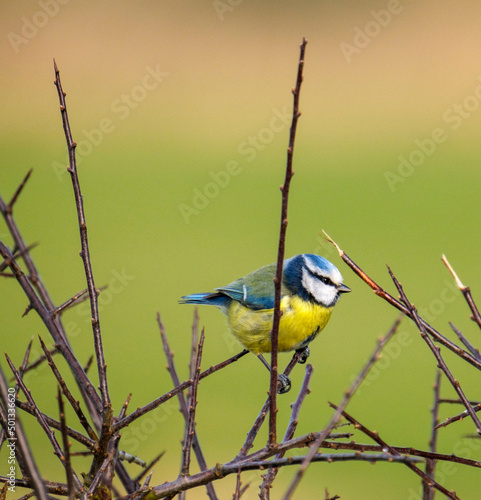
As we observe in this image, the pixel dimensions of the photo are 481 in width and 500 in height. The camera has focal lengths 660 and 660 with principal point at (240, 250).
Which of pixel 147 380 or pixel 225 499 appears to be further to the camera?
pixel 147 380

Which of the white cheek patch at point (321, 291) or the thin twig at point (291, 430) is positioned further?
the white cheek patch at point (321, 291)

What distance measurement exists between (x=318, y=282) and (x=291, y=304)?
99 mm

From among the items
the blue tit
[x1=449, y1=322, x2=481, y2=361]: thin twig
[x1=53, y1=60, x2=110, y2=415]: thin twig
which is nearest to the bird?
the blue tit

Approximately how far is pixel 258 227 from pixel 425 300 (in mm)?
2296

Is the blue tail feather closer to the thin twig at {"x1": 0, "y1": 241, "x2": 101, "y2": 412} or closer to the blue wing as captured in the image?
the blue wing

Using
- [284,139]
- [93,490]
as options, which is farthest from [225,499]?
[284,139]

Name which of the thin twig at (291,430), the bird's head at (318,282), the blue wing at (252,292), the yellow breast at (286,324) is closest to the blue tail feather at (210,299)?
the blue wing at (252,292)

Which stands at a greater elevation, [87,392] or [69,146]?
[69,146]

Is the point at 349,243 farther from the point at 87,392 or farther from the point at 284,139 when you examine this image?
the point at 87,392

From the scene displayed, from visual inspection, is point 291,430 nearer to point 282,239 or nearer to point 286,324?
point 282,239

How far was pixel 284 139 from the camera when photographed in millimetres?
8898

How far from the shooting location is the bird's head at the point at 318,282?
171 cm

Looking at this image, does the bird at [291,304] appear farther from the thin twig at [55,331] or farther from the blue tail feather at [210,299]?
the thin twig at [55,331]

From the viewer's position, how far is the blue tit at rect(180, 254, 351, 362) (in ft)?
5.48
